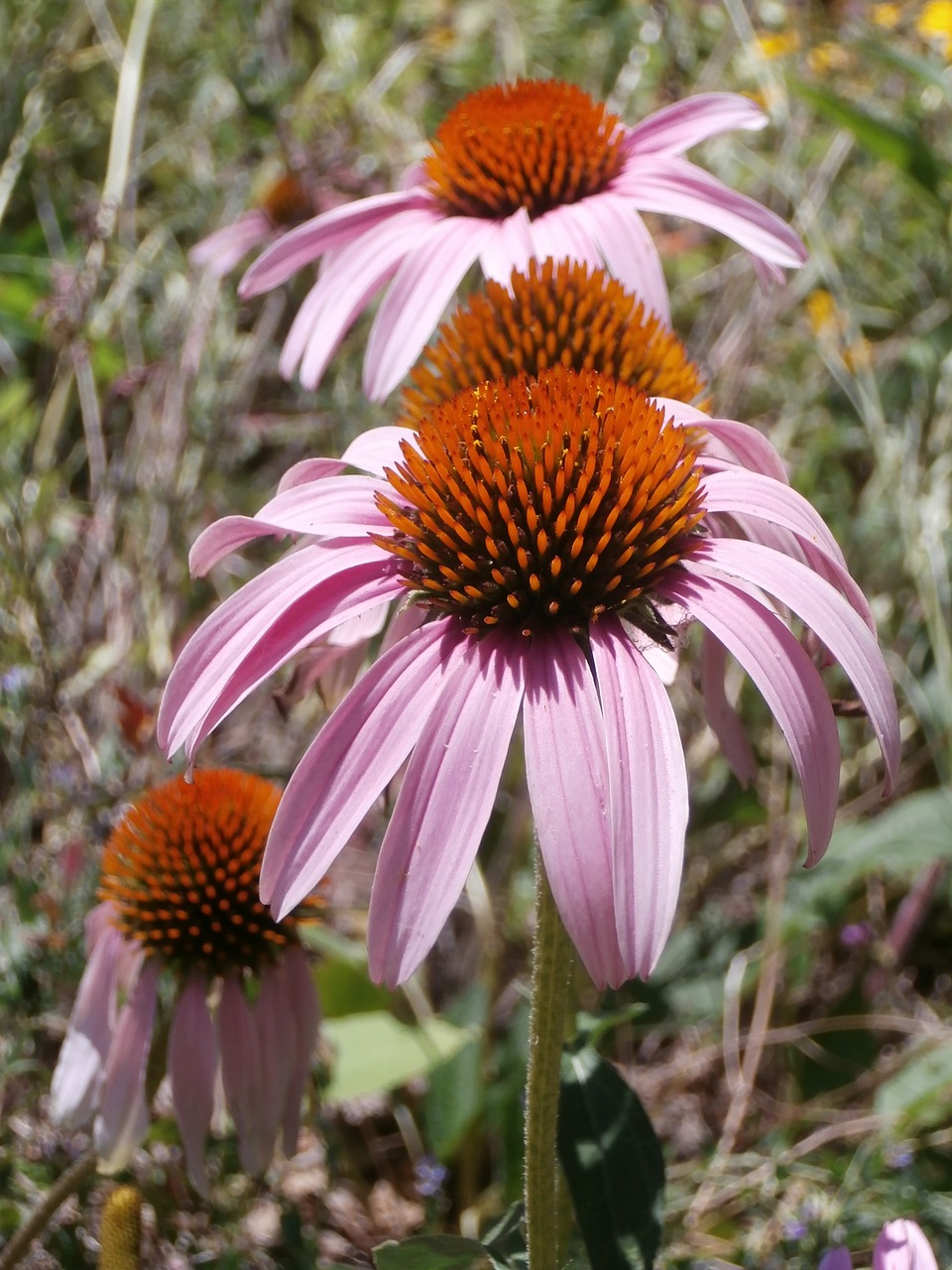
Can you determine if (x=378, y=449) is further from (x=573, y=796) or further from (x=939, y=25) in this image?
(x=939, y=25)

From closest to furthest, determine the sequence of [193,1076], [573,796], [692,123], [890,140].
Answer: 1. [573,796]
2. [193,1076]
3. [692,123]
4. [890,140]

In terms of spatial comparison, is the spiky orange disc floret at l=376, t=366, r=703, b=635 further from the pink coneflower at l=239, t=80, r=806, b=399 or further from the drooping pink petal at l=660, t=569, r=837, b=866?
the pink coneflower at l=239, t=80, r=806, b=399

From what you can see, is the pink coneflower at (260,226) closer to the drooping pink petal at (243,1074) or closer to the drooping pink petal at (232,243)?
the drooping pink petal at (232,243)

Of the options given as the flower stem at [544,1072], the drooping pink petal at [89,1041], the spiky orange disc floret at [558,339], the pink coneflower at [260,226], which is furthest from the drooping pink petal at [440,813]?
the pink coneflower at [260,226]

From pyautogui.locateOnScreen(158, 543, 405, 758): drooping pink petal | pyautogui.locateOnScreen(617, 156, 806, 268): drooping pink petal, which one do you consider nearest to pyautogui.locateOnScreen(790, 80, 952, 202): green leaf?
pyautogui.locateOnScreen(617, 156, 806, 268): drooping pink petal

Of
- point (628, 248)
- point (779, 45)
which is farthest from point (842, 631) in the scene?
point (779, 45)

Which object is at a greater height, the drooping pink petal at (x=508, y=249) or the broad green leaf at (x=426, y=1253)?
the drooping pink petal at (x=508, y=249)
